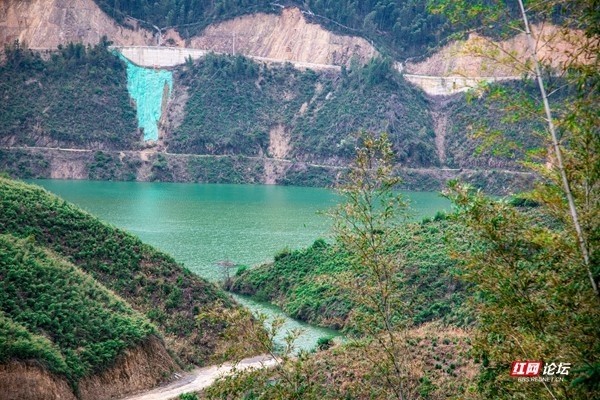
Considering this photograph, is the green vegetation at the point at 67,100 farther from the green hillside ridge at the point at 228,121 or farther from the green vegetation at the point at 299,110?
the green vegetation at the point at 299,110

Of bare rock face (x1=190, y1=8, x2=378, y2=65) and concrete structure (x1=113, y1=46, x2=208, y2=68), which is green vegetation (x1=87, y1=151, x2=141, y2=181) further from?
bare rock face (x1=190, y1=8, x2=378, y2=65)

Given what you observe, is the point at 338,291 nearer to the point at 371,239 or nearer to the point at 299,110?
the point at 371,239

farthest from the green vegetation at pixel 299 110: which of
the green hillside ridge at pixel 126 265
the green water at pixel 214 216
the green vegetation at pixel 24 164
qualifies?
the green hillside ridge at pixel 126 265

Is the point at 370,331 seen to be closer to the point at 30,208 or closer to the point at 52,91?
the point at 30,208

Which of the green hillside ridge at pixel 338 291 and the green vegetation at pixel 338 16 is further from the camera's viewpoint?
the green vegetation at pixel 338 16

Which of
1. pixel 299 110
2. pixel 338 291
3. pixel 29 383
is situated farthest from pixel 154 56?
pixel 29 383
